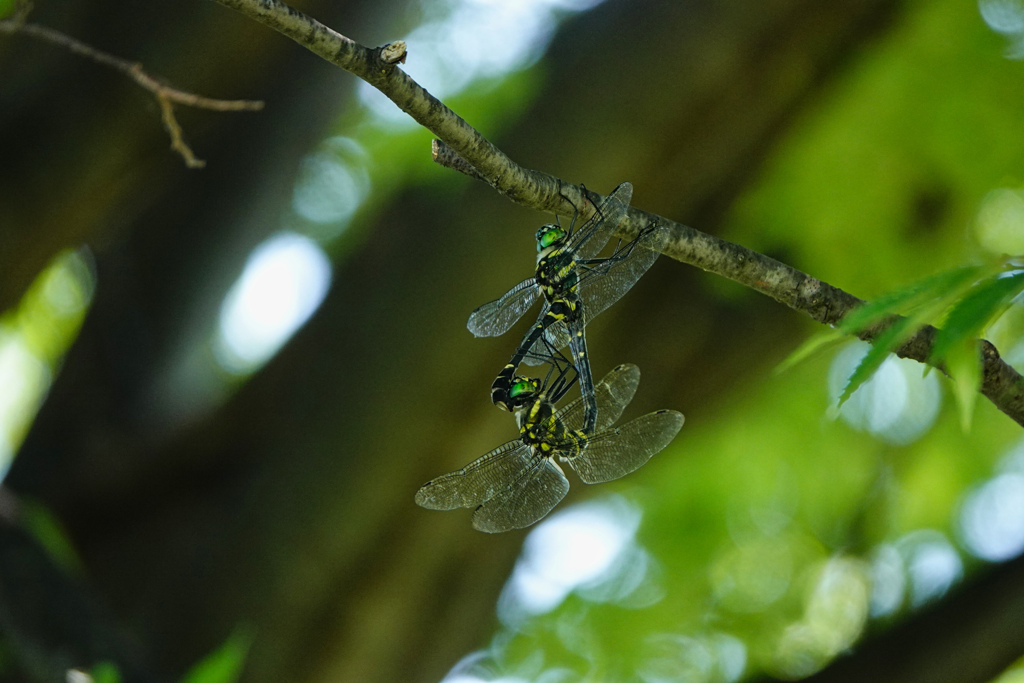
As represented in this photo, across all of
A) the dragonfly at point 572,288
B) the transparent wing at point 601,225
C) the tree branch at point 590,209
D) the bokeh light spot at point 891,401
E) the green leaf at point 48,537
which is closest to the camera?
the tree branch at point 590,209

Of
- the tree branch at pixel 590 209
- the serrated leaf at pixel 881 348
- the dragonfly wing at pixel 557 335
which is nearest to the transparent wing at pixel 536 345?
the dragonfly wing at pixel 557 335

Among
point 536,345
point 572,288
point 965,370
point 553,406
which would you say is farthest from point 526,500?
point 965,370

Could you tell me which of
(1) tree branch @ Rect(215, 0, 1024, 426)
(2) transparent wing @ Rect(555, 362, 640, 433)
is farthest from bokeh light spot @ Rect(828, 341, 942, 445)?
(1) tree branch @ Rect(215, 0, 1024, 426)

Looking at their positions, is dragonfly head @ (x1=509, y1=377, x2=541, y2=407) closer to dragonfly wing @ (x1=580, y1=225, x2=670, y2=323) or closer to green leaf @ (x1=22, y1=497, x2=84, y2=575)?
dragonfly wing @ (x1=580, y1=225, x2=670, y2=323)

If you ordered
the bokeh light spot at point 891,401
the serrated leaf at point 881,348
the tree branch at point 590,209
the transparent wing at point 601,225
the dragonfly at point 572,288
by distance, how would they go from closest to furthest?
1. the serrated leaf at point 881,348
2. the tree branch at point 590,209
3. the transparent wing at point 601,225
4. the dragonfly at point 572,288
5. the bokeh light spot at point 891,401

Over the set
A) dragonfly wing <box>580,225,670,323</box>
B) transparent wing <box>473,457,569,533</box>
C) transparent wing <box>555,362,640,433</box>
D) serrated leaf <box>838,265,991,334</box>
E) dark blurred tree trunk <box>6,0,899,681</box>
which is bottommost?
serrated leaf <box>838,265,991,334</box>

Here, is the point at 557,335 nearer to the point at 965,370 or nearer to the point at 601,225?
the point at 601,225

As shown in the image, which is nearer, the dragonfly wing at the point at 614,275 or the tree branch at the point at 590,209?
the tree branch at the point at 590,209

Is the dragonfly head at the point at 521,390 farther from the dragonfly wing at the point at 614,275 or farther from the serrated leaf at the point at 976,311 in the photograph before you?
the serrated leaf at the point at 976,311
